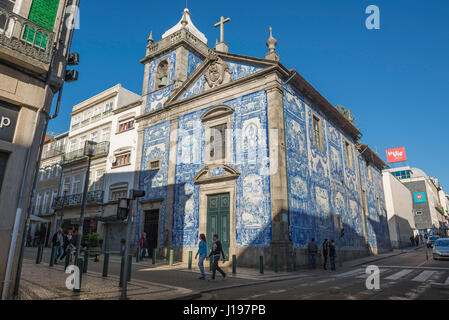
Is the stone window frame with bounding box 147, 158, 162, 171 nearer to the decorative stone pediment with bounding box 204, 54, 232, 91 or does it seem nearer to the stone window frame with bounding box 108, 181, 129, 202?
the stone window frame with bounding box 108, 181, 129, 202

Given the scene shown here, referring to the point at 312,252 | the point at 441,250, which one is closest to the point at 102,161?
the point at 312,252

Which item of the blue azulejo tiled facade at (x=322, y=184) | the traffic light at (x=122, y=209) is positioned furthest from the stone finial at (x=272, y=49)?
the traffic light at (x=122, y=209)

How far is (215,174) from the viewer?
52.2 feet

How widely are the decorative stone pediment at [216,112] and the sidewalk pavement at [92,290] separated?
9.98 metres

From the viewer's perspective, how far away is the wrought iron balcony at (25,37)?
634cm

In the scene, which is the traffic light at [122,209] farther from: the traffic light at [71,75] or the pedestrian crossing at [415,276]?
the pedestrian crossing at [415,276]

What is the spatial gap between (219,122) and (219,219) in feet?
17.0

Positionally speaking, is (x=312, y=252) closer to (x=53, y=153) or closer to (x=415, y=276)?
(x=415, y=276)

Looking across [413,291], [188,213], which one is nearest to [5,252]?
[413,291]

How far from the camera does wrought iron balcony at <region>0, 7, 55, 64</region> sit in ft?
20.8

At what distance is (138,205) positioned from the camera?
19125 millimetres

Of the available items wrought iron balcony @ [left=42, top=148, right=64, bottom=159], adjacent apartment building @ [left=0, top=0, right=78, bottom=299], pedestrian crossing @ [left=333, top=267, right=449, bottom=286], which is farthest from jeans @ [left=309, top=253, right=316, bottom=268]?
wrought iron balcony @ [left=42, top=148, right=64, bottom=159]

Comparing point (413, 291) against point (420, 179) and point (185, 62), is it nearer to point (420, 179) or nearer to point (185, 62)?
point (185, 62)

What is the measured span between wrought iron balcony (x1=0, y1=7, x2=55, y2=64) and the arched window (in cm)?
1404
